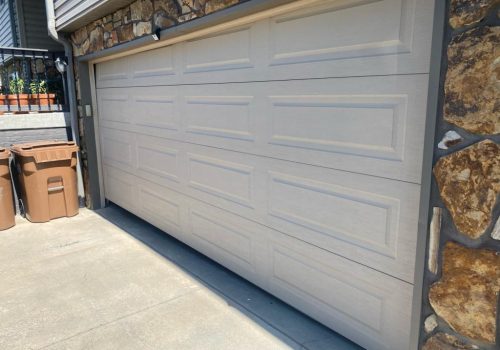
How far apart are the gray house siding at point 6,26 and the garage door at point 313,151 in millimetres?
7203

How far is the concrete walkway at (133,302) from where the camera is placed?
101 inches

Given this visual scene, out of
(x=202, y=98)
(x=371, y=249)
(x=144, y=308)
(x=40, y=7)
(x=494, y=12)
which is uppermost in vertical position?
(x=40, y=7)

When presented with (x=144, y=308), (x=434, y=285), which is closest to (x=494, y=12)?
(x=434, y=285)

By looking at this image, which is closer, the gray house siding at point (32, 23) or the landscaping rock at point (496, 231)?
the landscaping rock at point (496, 231)

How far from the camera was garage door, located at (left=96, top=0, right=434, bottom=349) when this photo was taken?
2.04m

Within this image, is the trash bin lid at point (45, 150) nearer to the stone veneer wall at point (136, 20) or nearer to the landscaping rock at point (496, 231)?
the stone veneer wall at point (136, 20)

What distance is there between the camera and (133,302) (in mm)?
3051

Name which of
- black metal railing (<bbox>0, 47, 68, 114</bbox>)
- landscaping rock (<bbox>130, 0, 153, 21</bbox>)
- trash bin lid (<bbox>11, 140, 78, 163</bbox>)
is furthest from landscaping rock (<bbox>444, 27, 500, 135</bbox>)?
black metal railing (<bbox>0, 47, 68, 114</bbox>)

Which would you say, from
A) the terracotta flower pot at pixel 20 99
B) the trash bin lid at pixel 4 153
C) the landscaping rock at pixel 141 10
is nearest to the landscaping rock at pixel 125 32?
the landscaping rock at pixel 141 10

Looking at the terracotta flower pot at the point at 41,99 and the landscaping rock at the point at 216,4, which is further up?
the landscaping rock at the point at 216,4

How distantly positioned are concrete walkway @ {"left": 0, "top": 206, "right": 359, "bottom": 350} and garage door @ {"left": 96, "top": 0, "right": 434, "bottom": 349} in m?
0.19

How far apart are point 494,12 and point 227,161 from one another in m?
2.18

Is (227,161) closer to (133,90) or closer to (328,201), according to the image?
(328,201)

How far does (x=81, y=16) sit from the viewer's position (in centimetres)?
450
